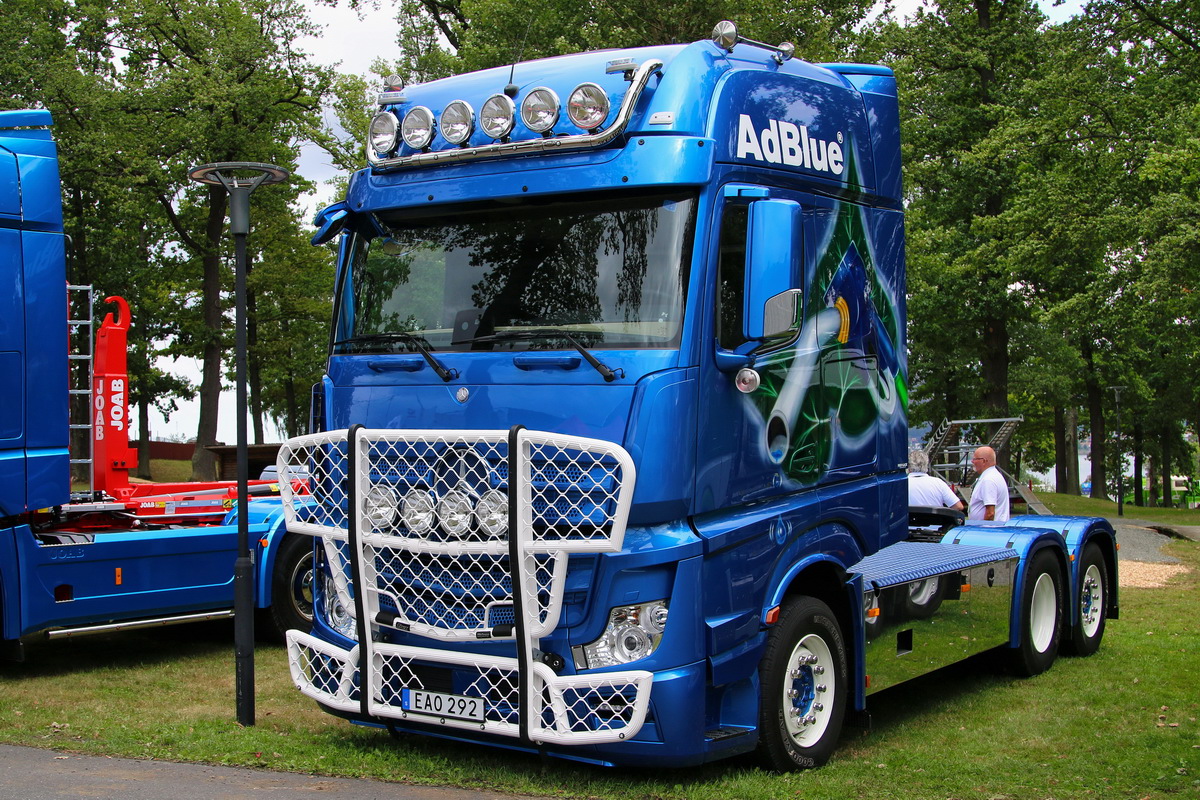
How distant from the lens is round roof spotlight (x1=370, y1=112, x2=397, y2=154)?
6.38 m

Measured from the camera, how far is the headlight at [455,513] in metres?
5.43

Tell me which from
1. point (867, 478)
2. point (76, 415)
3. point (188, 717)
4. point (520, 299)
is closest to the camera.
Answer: point (520, 299)

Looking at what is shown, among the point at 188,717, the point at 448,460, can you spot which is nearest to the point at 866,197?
the point at 448,460

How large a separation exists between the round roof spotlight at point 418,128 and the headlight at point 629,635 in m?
2.63

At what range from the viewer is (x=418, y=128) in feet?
20.6

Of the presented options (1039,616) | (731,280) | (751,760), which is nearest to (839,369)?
(731,280)

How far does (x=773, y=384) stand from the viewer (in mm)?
5973

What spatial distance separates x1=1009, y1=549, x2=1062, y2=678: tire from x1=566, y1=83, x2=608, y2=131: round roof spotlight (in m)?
5.29

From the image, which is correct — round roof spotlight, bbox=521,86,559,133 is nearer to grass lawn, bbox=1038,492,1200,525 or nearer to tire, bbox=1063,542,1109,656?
tire, bbox=1063,542,1109,656

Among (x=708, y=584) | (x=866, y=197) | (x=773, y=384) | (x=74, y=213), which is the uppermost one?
(x=74, y=213)

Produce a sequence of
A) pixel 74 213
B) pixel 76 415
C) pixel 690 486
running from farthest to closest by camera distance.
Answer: pixel 74 213 < pixel 76 415 < pixel 690 486

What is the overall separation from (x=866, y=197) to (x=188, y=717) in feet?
17.3

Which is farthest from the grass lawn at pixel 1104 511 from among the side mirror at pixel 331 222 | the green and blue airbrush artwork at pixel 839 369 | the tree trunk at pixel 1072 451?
the side mirror at pixel 331 222

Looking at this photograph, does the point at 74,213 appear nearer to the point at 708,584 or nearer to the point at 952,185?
the point at 952,185
